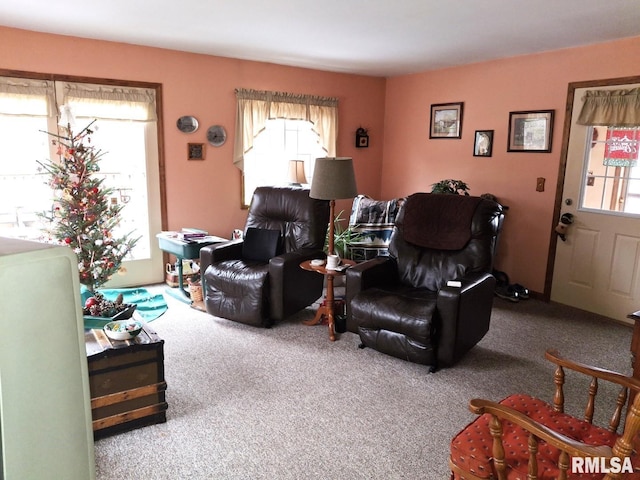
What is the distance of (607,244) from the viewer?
4.20m

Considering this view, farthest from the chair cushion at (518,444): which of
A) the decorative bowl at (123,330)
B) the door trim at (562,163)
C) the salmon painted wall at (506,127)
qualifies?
the salmon painted wall at (506,127)

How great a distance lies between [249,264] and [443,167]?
277 cm

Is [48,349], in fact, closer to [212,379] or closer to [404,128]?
[212,379]

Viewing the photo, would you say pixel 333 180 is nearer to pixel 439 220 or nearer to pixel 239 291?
pixel 439 220

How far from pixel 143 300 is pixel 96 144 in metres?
1.52

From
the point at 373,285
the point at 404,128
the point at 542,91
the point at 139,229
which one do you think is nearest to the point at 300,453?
the point at 373,285

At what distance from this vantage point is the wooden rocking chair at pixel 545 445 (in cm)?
126

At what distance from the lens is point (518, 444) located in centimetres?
162

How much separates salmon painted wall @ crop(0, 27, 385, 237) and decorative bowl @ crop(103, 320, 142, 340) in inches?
95.7

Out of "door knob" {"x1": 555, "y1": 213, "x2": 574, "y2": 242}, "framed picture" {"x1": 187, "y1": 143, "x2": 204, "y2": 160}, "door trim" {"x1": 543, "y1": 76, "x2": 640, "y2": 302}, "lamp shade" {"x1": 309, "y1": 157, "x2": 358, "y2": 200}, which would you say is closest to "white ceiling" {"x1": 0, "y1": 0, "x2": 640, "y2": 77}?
"door trim" {"x1": 543, "y1": 76, "x2": 640, "y2": 302}

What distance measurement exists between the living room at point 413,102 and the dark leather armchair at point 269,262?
0.95m

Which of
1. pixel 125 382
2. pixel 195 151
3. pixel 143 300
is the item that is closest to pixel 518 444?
pixel 125 382

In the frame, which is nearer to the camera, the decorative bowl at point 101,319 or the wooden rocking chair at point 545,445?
the wooden rocking chair at point 545,445

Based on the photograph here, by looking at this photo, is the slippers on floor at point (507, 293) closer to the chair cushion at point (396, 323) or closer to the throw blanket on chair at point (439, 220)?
the throw blanket on chair at point (439, 220)
